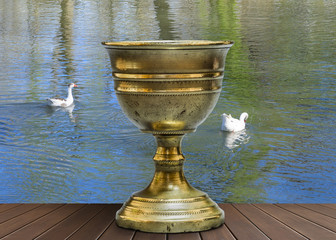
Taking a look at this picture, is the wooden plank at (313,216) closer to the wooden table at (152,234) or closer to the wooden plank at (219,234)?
the wooden table at (152,234)

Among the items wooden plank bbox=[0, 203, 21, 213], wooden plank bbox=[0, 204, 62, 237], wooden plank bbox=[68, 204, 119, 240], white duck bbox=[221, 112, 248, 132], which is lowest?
white duck bbox=[221, 112, 248, 132]

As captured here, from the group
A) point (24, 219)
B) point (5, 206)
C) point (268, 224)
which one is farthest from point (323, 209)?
point (5, 206)

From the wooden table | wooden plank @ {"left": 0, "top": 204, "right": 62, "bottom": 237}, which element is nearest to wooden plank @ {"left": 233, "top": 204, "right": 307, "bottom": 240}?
the wooden table

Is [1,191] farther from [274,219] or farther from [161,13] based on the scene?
[161,13]

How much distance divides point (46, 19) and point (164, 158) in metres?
35.6

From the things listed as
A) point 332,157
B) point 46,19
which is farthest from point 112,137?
point 46,19

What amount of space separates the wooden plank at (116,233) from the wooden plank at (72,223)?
0.58ft

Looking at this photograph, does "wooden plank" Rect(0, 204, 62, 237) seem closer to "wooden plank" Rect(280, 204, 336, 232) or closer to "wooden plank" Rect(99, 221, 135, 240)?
"wooden plank" Rect(99, 221, 135, 240)

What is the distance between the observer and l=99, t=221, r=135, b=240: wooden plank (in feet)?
13.1

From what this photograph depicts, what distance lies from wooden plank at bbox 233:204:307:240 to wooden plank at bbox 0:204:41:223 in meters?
1.35

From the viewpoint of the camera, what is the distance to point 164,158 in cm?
437

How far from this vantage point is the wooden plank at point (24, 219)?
4.16m

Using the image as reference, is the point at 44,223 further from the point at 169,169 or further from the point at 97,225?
the point at 169,169

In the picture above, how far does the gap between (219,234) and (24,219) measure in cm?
120
